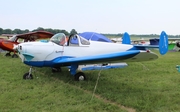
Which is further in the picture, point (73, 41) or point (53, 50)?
point (73, 41)

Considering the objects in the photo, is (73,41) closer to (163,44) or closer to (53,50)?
(53,50)

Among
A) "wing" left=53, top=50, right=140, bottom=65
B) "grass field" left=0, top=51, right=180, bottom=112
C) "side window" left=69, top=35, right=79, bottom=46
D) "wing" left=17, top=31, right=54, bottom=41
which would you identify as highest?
→ "wing" left=17, top=31, right=54, bottom=41

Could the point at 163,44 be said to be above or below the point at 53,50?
above

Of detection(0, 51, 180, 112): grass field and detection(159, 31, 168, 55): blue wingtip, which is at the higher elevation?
detection(159, 31, 168, 55): blue wingtip

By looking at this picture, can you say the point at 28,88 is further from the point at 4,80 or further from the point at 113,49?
the point at 113,49

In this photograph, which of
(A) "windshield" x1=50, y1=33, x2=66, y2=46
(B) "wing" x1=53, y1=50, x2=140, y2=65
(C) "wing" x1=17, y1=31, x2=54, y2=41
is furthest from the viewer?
(C) "wing" x1=17, y1=31, x2=54, y2=41

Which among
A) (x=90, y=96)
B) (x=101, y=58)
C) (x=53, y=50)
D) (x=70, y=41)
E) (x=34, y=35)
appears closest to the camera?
(x=90, y=96)

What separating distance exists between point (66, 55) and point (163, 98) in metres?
3.27

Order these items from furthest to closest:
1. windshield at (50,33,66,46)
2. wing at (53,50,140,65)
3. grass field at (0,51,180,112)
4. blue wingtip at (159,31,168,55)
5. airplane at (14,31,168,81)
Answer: windshield at (50,33,66,46) < airplane at (14,31,168,81) < blue wingtip at (159,31,168,55) < wing at (53,50,140,65) < grass field at (0,51,180,112)

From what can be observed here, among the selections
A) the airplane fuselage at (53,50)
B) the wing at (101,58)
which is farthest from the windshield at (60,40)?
the wing at (101,58)

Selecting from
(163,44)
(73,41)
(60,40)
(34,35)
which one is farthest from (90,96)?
(34,35)

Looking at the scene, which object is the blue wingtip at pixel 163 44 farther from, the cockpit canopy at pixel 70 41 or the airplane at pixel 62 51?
the cockpit canopy at pixel 70 41

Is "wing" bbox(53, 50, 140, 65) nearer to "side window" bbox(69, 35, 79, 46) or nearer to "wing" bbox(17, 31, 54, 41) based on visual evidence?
"side window" bbox(69, 35, 79, 46)

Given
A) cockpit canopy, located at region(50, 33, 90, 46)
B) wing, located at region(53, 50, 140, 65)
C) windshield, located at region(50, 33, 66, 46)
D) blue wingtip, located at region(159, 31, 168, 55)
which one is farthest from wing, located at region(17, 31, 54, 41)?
blue wingtip, located at region(159, 31, 168, 55)
